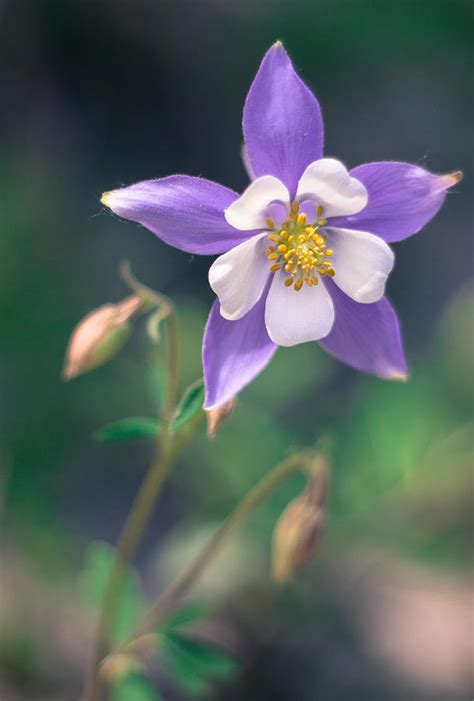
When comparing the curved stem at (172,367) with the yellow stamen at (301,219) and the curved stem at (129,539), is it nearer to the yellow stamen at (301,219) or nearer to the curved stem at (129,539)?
the curved stem at (129,539)

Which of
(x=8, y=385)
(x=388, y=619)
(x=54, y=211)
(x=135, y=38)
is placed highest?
(x=135, y=38)

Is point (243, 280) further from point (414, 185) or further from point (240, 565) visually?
→ point (240, 565)

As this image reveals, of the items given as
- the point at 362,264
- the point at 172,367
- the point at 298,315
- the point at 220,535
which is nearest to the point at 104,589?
the point at 220,535

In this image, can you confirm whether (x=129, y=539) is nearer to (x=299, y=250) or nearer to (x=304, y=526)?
(x=304, y=526)

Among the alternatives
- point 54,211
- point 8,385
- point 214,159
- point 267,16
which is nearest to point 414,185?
point 8,385

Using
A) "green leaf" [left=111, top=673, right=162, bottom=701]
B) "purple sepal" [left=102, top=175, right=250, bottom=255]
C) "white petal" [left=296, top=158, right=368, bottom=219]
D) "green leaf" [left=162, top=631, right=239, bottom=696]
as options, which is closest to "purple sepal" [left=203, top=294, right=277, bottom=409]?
"purple sepal" [left=102, top=175, right=250, bottom=255]

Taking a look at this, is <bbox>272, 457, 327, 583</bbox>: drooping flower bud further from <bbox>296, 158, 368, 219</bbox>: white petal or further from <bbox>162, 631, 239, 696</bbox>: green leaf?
<bbox>296, 158, 368, 219</bbox>: white petal
